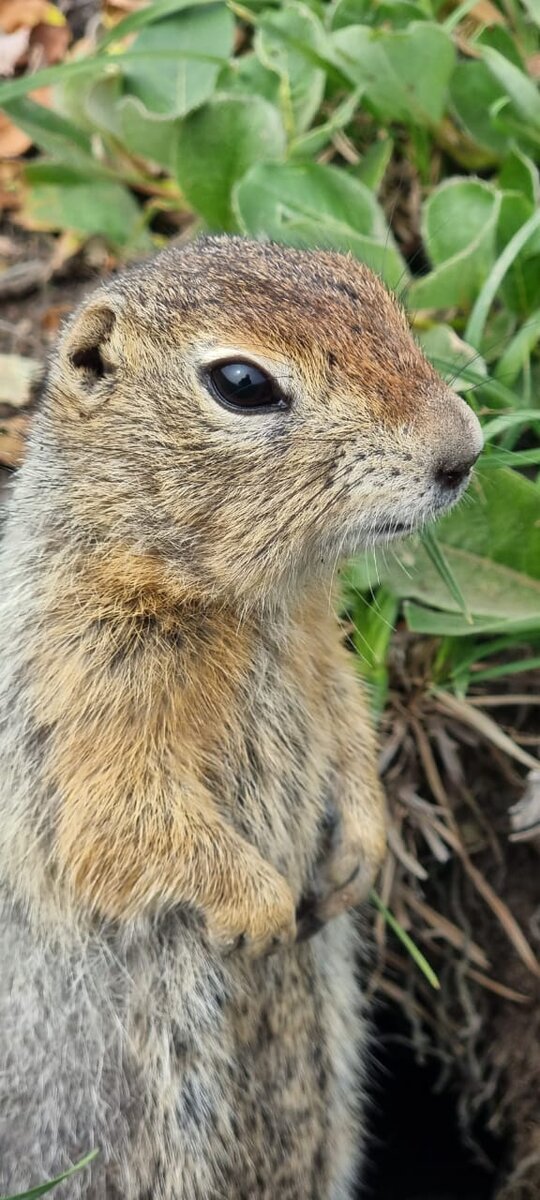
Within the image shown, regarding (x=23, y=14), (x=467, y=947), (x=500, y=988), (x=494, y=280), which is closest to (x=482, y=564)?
(x=494, y=280)

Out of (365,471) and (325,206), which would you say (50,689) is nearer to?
(365,471)

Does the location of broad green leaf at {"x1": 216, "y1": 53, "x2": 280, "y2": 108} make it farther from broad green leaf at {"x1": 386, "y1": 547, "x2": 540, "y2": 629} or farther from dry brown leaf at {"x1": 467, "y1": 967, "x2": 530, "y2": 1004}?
dry brown leaf at {"x1": 467, "y1": 967, "x2": 530, "y2": 1004}

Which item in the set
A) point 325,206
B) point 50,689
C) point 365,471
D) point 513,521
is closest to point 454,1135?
point 513,521

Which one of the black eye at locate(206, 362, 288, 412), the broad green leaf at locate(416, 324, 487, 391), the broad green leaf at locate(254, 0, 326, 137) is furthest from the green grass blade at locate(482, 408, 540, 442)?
the broad green leaf at locate(254, 0, 326, 137)

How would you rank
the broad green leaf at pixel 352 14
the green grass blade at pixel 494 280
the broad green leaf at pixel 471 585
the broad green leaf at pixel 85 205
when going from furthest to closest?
the broad green leaf at pixel 85 205
the broad green leaf at pixel 352 14
the green grass blade at pixel 494 280
the broad green leaf at pixel 471 585

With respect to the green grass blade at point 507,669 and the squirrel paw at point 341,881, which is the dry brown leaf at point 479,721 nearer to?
the green grass blade at point 507,669

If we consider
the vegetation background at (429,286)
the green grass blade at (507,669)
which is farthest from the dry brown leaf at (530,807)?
the green grass blade at (507,669)
